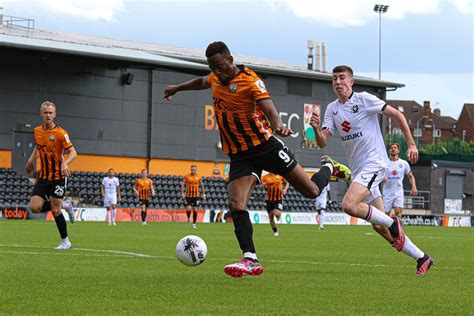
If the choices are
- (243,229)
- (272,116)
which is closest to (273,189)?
(243,229)

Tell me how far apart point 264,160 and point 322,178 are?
4.21ft

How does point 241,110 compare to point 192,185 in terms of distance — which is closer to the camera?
point 241,110

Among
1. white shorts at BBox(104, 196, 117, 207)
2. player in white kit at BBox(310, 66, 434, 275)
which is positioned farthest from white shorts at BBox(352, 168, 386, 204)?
white shorts at BBox(104, 196, 117, 207)

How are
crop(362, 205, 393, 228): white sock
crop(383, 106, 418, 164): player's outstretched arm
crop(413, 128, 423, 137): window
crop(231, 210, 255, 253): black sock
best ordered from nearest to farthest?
crop(231, 210, 255, 253): black sock, crop(383, 106, 418, 164): player's outstretched arm, crop(362, 205, 393, 228): white sock, crop(413, 128, 423, 137): window

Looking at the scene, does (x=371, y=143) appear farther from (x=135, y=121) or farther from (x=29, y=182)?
(x=135, y=121)

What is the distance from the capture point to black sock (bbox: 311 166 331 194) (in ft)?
36.9

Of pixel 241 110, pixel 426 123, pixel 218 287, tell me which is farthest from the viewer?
pixel 426 123

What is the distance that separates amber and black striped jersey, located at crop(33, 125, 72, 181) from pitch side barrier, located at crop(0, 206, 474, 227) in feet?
79.2

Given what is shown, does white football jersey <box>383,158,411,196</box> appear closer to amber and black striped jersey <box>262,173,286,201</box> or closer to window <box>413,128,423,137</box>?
amber and black striped jersey <box>262,173,286,201</box>

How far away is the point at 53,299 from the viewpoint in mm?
7844

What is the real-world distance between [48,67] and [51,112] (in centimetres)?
3138

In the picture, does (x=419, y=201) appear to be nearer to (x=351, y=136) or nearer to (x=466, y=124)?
(x=351, y=136)

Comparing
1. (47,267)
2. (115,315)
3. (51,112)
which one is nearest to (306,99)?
(51,112)

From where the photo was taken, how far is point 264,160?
1050 cm
